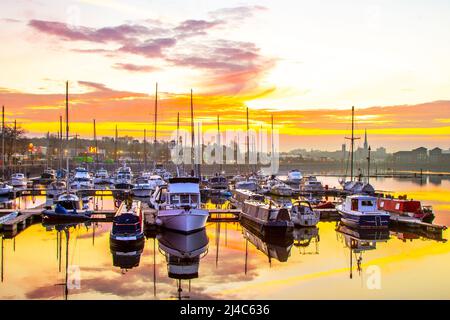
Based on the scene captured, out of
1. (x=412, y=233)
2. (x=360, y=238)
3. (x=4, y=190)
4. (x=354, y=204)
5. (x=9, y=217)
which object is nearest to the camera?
(x=360, y=238)

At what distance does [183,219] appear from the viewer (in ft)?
132

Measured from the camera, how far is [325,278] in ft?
99.4

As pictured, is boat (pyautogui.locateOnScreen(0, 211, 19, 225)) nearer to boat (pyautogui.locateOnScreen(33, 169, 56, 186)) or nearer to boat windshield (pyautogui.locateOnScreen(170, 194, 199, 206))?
boat windshield (pyautogui.locateOnScreen(170, 194, 199, 206))

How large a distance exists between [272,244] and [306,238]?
14.2ft

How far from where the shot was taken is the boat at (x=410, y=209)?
161 ft

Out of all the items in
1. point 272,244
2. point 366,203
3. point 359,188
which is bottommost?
point 272,244

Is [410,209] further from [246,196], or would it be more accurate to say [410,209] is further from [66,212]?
[66,212]

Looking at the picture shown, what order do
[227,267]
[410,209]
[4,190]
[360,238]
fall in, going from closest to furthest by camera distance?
1. [227,267]
2. [360,238]
3. [410,209]
4. [4,190]

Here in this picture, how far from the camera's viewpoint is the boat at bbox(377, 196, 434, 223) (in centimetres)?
→ 4922

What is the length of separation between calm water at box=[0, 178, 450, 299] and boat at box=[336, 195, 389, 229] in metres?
1.67

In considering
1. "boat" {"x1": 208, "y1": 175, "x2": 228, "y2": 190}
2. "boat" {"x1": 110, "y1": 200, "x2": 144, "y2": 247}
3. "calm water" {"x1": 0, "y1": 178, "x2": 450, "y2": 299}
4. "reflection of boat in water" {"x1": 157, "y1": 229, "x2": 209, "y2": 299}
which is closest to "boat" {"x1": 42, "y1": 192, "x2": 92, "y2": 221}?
"calm water" {"x1": 0, "y1": 178, "x2": 450, "y2": 299}

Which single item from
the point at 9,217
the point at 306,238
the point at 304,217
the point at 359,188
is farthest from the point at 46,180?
the point at 306,238
